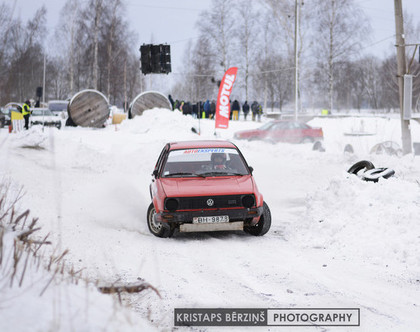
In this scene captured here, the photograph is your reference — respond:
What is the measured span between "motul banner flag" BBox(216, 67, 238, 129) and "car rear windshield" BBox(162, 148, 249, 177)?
12.7m

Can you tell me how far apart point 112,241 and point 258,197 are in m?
2.20

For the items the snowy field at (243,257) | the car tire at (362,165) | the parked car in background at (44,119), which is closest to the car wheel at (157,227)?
the snowy field at (243,257)

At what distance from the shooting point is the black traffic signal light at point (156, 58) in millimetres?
25453

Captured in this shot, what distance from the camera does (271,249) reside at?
7.19 m

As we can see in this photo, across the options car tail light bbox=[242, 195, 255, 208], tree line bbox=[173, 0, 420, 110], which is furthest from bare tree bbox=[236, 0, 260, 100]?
car tail light bbox=[242, 195, 255, 208]

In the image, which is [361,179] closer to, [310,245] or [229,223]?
[310,245]

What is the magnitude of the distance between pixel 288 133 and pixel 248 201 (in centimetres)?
1744

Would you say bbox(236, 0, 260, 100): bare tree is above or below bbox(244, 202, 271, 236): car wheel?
above

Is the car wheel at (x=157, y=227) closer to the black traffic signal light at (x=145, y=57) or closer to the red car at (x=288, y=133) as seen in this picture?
the red car at (x=288, y=133)

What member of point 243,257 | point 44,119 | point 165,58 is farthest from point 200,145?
point 44,119

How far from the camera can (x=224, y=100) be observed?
2172 centimetres

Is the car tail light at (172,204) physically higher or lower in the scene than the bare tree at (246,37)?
lower

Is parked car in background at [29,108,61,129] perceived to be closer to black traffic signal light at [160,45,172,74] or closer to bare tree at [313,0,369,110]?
black traffic signal light at [160,45,172,74]

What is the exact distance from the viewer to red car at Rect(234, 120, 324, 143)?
80.8ft
